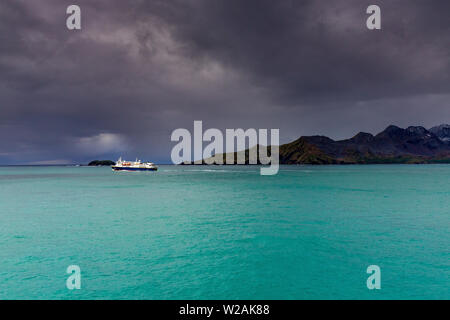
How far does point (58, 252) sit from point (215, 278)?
13240 millimetres

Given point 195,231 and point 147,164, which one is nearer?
point 195,231

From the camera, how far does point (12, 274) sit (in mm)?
14531
